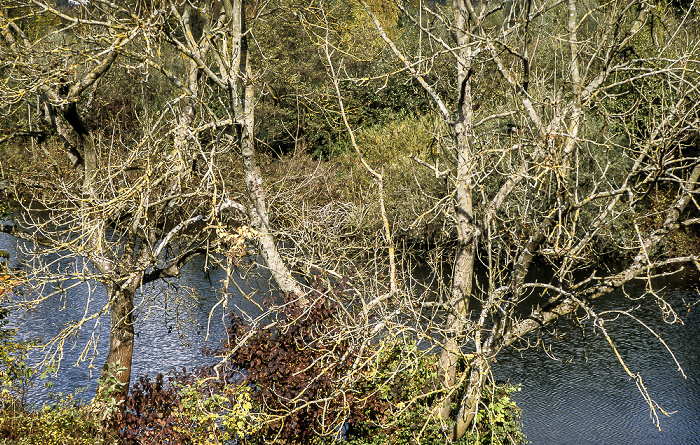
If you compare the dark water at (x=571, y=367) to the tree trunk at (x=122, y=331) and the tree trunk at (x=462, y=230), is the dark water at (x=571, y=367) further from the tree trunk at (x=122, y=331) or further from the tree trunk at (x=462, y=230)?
the tree trunk at (x=462, y=230)

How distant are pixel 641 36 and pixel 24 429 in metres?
18.8

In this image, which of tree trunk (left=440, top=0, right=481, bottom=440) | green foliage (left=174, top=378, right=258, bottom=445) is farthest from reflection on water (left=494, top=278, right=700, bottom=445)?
green foliage (left=174, top=378, right=258, bottom=445)

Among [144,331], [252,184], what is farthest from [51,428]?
[144,331]

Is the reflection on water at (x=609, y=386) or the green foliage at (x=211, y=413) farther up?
the green foliage at (x=211, y=413)

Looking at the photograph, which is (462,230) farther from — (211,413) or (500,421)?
(211,413)

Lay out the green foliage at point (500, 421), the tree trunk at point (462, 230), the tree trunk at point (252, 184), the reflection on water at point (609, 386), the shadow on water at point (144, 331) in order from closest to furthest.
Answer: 1. the tree trunk at point (462, 230)
2. the green foliage at point (500, 421)
3. the tree trunk at point (252, 184)
4. the reflection on water at point (609, 386)
5. the shadow on water at point (144, 331)

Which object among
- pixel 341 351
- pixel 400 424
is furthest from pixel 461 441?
pixel 341 351

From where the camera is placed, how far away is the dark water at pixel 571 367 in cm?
955

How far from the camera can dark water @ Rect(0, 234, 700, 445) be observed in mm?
9555

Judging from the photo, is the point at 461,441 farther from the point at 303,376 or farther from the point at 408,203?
the point at 408,203

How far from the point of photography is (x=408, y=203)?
701 inches

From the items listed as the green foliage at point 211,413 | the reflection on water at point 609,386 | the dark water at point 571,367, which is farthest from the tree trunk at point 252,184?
the reflection on water at point 609,386

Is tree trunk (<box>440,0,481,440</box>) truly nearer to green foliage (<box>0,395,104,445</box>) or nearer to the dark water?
the dark water

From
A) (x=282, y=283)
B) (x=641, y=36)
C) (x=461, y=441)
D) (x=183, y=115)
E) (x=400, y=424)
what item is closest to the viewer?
(x=461, y=441)
